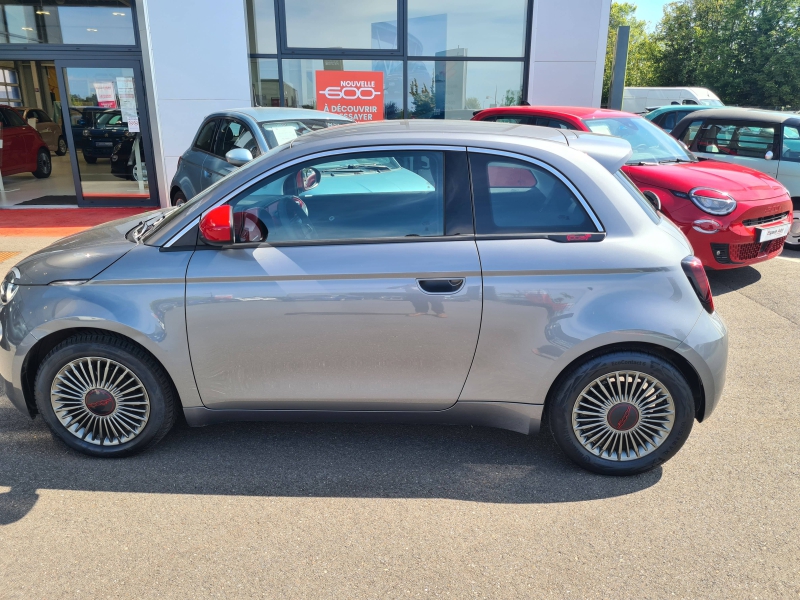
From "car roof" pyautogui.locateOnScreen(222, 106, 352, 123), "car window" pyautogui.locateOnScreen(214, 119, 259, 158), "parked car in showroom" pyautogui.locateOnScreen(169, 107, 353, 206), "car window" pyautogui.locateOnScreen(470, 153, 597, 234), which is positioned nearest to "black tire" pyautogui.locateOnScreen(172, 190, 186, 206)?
"parked car in showroom" pyautogui.locateOnScreen(169, 107, 353, 206)

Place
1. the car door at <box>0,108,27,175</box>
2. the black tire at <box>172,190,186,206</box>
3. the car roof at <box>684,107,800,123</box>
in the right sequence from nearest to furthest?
the black tire at <box>172,190,186,206</box> < the car roof at <box>684,107,800,123</box> < the car door at <box>0,108,27,175</box>

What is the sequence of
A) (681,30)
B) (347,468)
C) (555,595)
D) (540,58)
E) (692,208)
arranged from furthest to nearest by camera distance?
(681,30), (540,58), (692,208), (347,468), (555,595)

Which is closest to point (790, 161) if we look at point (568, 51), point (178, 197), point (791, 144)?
point (791, 144)

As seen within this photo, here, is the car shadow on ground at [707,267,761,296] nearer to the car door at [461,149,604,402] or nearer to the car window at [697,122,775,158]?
the car window at [697,122,775,158]

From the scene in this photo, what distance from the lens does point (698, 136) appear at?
9195mm

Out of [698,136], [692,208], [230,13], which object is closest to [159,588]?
[692,208]

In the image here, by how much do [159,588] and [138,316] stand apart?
4.19 ft

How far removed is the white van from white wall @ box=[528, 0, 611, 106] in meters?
9.91

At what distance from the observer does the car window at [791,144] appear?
8508 millimetres

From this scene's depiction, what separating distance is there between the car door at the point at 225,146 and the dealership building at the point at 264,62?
3529mm

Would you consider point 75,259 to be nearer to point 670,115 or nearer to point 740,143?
point 740,143

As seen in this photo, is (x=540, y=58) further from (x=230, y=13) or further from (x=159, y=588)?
(x=159, y=588)

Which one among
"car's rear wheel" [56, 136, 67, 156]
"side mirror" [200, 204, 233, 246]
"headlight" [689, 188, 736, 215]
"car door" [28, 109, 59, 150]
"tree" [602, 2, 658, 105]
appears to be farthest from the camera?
"tree" [602, 2, 658, 105]

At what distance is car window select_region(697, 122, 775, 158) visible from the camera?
870 centimetres
